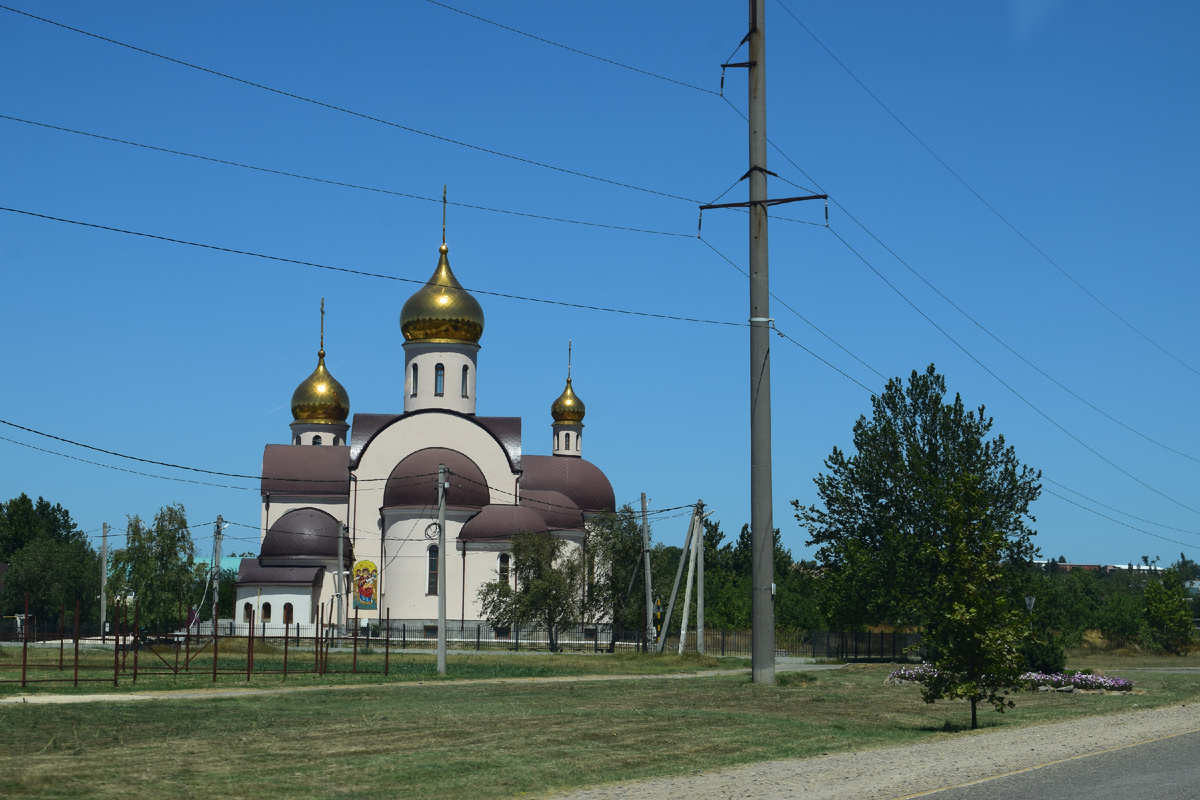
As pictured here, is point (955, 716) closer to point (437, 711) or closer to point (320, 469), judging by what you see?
point (437, 711)

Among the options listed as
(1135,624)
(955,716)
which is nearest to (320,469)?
(1135,624)

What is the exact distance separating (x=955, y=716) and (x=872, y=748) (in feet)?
17.9

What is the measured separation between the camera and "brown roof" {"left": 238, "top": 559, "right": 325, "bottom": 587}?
63.2 metres

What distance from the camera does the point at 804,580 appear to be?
8388 cm

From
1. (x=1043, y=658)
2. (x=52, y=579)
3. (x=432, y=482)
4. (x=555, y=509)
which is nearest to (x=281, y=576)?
(x=432, y=482)

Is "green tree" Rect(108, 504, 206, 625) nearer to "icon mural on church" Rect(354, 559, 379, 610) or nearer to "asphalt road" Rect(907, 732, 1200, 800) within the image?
"icon mural on church" Rect(354, 559, 379, 610)

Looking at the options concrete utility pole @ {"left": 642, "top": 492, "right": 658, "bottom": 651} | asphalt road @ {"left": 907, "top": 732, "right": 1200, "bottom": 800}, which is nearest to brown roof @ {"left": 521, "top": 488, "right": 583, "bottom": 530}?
concrete utility pole @ {"left": 642, "top": 492, "right": 658, "bottom": 651}

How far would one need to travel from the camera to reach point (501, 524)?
2440 inches

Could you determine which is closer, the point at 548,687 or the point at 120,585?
the point at 548,687

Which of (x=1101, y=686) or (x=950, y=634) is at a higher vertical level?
(x=950, y=634)

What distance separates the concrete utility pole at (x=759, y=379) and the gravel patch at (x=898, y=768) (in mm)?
6451

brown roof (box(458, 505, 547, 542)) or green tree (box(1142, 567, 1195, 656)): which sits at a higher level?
brown roof (box(458, 505, 547, 542))

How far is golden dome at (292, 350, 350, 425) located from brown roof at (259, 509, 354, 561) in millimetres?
11554

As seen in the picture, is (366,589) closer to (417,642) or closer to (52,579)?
(417,642)
